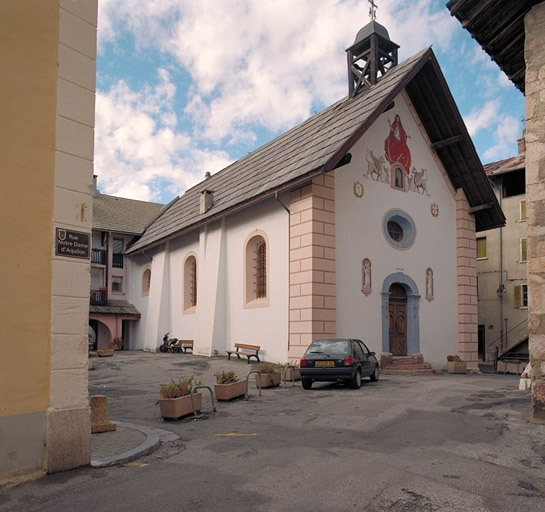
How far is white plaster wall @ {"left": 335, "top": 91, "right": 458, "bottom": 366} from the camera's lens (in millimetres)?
21312

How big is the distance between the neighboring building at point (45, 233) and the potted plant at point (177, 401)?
10.9 feet

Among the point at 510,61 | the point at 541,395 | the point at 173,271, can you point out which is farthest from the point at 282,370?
the point at 173,271

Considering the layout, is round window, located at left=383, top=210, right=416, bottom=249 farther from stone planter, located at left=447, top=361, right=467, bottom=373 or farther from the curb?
the curb

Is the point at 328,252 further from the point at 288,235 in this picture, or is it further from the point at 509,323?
the point at 509,323

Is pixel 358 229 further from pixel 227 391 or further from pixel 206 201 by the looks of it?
pixel 227 391

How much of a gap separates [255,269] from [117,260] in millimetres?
15202

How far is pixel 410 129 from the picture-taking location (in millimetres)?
24984

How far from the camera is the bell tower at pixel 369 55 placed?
25.7 m

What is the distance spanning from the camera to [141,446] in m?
8.23

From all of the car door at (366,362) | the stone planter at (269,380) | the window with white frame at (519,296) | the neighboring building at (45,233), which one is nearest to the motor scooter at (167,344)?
the stone planter at (269,380)

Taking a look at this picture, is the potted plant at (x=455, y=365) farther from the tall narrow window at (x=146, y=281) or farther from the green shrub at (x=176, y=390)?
the tall narrow window at (x=146, y=281)

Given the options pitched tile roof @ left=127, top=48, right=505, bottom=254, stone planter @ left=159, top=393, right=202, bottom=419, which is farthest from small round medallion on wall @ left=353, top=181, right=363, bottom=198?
stone planter @ left=159, top=393, right=202, bottom=419

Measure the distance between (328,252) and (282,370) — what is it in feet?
15.6

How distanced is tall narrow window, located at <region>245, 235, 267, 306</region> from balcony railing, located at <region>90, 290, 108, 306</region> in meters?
13.8
